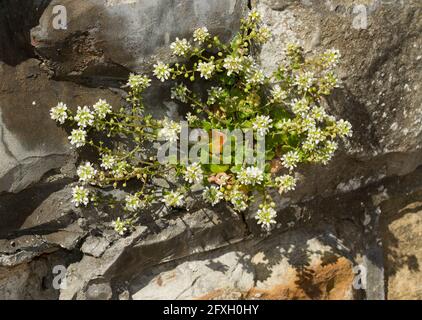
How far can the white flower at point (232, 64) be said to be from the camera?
3.72 m

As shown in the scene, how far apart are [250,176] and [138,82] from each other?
1.06 m

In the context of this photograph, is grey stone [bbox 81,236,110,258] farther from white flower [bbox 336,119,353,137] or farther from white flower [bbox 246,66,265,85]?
white flower [bbox 336,119,353,137]

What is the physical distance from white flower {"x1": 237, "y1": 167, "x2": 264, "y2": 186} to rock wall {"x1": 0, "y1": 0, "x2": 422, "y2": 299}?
1.71 ft

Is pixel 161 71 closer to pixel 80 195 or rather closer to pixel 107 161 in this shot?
pixel 107 161

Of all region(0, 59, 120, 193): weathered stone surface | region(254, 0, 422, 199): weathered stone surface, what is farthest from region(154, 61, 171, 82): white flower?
region(254, 0, 422, 199): weathered stone surface

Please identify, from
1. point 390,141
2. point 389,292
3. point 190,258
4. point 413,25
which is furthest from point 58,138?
point 389,292

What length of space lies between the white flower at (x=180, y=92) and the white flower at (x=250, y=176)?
29.4 inches

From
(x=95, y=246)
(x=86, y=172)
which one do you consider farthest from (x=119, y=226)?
(x=86, y=172)

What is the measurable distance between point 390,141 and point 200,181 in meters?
1.67

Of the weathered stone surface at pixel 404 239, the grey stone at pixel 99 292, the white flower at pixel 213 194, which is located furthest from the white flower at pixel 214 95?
the weathered stone surface at pixel 404 239

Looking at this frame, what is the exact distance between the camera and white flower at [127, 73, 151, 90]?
3.79 m

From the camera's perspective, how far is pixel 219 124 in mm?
4039

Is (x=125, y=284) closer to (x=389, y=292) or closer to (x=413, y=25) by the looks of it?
(x=389, y=292)

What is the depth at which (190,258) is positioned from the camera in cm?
425
